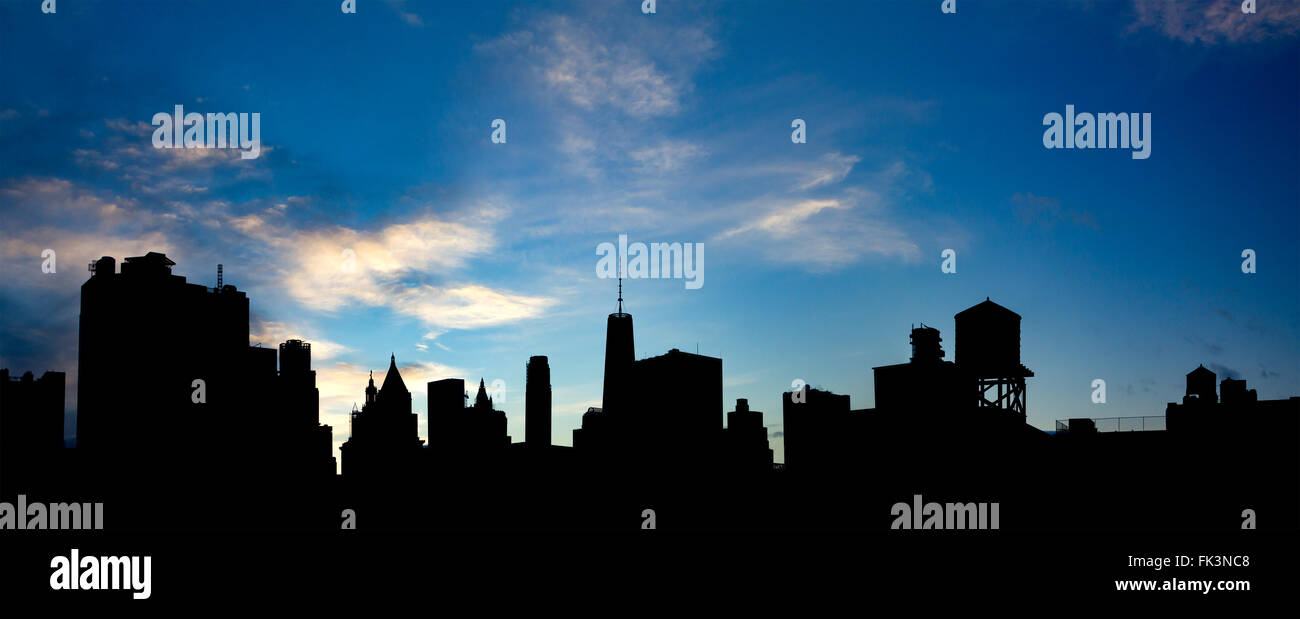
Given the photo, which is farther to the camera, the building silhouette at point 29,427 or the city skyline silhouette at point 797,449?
the building silhouette at point 29,427

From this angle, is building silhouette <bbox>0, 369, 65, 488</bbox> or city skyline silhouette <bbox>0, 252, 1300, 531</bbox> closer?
city skyline silhouette <bbox>0, 252, 1300, 531</bbox>

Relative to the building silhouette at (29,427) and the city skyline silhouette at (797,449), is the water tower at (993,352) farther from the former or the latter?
the building silhouette at (29,427)

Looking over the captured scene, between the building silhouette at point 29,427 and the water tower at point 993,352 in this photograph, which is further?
the building silhouette at point 29,427

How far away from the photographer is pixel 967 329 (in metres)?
97.6

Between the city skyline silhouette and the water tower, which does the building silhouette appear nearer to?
the city skyline silhouette

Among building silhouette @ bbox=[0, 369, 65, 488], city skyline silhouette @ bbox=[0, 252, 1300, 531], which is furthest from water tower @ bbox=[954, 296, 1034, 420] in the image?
building silhouette @ bbox=[0, 369, 65, 488]

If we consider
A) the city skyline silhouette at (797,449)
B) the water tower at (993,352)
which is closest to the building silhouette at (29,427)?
the city skyline silhouette at (797,449)
